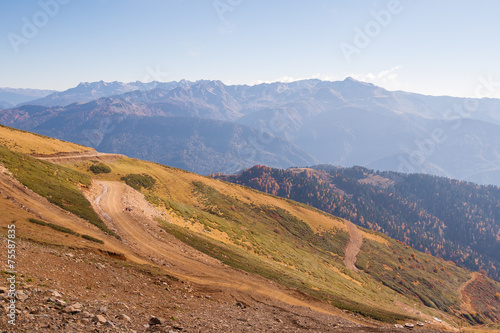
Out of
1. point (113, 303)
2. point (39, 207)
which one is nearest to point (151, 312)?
point (113, 303)

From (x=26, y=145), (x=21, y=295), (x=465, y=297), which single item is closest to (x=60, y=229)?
(x=21, y=295)

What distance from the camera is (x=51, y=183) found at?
47594mm

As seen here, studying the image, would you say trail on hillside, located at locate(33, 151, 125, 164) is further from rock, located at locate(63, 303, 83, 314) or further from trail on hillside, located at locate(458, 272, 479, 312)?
trail on hillside, located at locate(458, 272, 479, 312)

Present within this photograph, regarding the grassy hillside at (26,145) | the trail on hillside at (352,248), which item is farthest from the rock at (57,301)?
the trail on hillside at (352,248)

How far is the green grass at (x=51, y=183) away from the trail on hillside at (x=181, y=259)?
3377 millimetres

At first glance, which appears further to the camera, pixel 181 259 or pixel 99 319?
pixel 181 259

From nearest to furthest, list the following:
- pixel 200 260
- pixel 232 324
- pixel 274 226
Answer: pixel 232 324 → pixel 200 260 → pixel 274 226

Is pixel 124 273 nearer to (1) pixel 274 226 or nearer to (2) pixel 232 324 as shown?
(2) pixel 232 324

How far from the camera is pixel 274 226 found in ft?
353

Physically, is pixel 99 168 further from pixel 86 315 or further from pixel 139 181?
pixel 86 315

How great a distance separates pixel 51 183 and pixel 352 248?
124 metres

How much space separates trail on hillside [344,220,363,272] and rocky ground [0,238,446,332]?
3329 inches

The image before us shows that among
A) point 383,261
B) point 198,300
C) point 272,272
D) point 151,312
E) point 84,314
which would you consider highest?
point 84,314

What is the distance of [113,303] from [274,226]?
3640 inches
